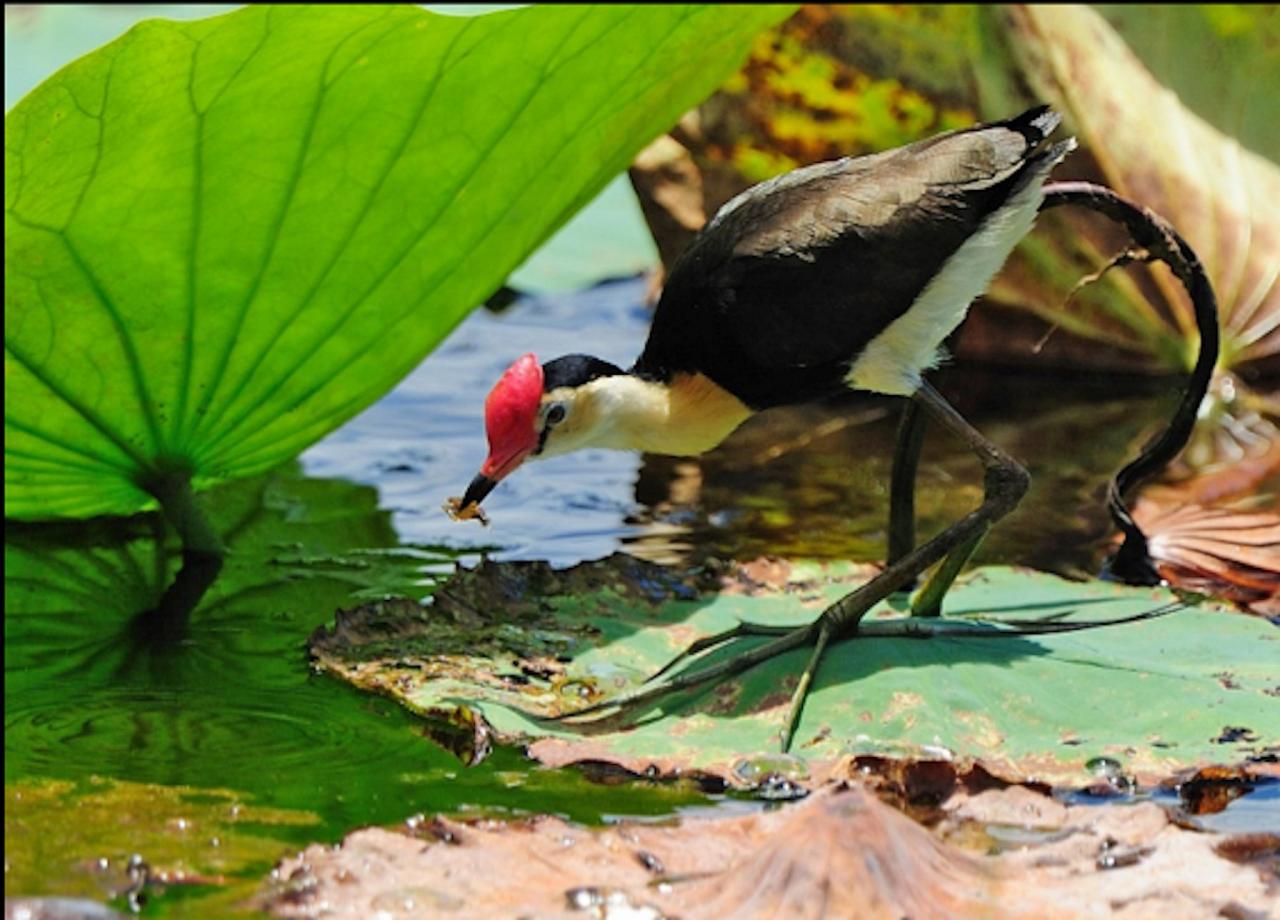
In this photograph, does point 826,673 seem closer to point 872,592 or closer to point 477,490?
point 872,592

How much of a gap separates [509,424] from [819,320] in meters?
0.56

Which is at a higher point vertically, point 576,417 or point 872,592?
point 576,417

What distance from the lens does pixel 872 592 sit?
3.39 metres

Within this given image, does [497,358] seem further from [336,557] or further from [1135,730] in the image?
[1135,730]

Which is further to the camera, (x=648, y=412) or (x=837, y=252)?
(x=648, y=412)

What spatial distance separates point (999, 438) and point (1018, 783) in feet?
9.19

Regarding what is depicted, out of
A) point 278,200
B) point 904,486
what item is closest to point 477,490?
point 278,200

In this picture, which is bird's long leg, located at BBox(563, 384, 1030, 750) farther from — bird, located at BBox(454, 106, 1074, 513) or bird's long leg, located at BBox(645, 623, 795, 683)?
bird, located at BBox(454, 106, 1074, 513)

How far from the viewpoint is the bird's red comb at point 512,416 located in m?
3.51

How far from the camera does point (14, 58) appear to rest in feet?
25.1

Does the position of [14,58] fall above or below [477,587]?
above

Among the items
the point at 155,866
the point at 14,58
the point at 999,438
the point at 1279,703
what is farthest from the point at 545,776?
the point at 14,58

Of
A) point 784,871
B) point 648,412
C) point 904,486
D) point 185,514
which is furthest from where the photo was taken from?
point 185,514

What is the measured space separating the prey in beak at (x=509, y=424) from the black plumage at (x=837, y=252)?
0.95ft
